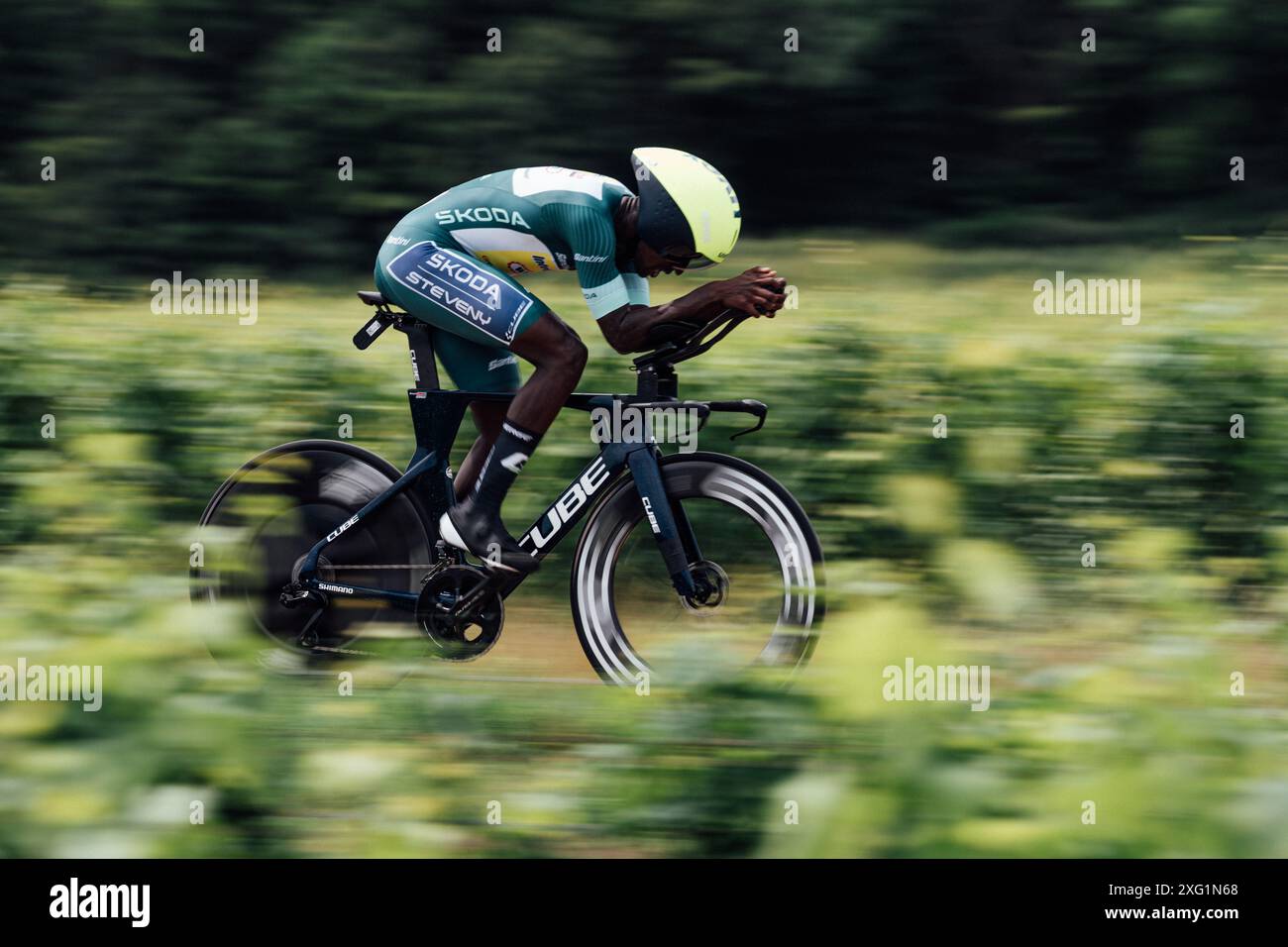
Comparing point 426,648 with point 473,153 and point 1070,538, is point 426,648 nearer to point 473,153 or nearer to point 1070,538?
point 1070,538

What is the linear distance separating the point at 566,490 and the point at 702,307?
0.89 m

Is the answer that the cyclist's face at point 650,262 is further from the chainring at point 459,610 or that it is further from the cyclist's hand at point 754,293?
the chainring at point 459,610

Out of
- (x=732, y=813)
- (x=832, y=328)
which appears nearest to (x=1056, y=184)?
(x=832, y=328)

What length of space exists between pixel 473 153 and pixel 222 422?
636 cm

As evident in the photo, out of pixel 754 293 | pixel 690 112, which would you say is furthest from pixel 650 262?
pixel 690 112

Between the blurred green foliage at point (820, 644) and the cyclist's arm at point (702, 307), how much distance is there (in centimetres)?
73

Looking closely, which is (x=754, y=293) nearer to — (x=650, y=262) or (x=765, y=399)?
(x=650, y=262)

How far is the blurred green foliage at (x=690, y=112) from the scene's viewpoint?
12.2 metres

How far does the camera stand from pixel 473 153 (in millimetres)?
12547

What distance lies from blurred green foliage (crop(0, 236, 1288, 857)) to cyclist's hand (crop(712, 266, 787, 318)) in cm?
71

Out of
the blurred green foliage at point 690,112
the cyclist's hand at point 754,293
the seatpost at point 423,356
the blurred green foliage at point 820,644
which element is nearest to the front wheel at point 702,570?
the blurred green foliage at point 820,644

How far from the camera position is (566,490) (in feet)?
17.8

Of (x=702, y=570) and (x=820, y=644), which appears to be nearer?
(x=702, y=570)
